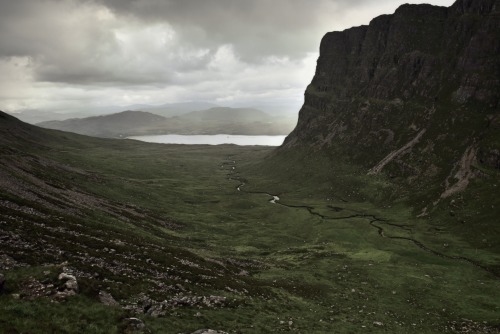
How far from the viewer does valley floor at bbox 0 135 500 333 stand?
31469 millimetres

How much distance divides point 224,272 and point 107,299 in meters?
29.0

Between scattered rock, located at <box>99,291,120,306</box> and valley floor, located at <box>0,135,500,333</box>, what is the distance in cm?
27

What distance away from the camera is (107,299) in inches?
1300

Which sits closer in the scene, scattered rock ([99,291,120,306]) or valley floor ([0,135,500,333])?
valley floor ([0,135,500,333])

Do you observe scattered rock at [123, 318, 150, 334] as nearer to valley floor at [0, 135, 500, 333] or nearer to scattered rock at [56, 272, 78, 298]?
valley floor at [0, 135, 500, 333]

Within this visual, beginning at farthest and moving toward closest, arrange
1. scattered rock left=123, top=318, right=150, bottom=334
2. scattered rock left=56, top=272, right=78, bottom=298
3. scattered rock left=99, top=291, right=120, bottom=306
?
scattered rock left=99, top=291, right=120, bottom=306 < scattered rock left=56, top=272, right=78, bottom=298 < scattered rock left=123, top=318, right=150, bottom=334

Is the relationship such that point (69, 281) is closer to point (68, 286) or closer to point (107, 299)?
point (68, 286)

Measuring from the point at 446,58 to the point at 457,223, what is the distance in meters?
114

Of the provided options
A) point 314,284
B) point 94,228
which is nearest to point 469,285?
point 314,284

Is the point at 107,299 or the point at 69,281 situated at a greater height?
the point at 69,281

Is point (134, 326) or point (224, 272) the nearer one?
point (134, 326)

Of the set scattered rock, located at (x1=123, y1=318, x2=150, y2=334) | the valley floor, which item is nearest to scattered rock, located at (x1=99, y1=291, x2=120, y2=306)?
the valley floor

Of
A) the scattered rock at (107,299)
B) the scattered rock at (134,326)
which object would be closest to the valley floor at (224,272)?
the scattered rock at (134,326)

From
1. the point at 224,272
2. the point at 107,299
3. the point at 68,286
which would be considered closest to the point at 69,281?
the point at 68,286
